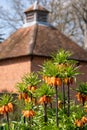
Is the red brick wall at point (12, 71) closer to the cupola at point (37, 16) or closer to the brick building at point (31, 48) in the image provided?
the brick building at point (31, 48)

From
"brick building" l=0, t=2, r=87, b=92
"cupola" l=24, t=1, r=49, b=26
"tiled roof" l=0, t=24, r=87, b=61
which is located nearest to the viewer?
"brick building" l=0, t=2, r=87, b=92

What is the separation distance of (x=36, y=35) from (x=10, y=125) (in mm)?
23683

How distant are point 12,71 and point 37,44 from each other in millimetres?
2552

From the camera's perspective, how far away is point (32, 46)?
99.6 feet

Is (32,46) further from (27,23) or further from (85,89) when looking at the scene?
(85,89)

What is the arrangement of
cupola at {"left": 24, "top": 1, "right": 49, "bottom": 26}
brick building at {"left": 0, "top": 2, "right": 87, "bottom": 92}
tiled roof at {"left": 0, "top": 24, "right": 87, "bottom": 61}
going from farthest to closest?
cupola at {"left": 24, "top": 1, "right": 49, "bottom": 26}, tiled roof at {"left": 0, "top": 24, "right": 87, "bottom": 61}, brick building at {"left": 0, "top": 2, "right": 87, "bottom": 92}

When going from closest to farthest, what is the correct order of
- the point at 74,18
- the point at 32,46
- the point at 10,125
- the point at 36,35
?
the point at 10,125, the point at 32,46, the point at 36,35, the point at 74,18

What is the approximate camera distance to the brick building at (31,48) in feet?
97.5

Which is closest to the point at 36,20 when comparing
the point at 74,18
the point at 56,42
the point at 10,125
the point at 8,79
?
the point at 56,42

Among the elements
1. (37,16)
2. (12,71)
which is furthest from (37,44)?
(37,16)

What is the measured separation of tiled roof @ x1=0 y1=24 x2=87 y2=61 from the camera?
99.5ft

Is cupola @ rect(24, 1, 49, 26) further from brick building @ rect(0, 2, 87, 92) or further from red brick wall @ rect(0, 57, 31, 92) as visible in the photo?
red brick wall @ rect(0, 57, 31, 92)

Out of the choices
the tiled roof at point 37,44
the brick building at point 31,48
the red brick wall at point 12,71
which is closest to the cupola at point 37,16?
the brick building at point 31,48

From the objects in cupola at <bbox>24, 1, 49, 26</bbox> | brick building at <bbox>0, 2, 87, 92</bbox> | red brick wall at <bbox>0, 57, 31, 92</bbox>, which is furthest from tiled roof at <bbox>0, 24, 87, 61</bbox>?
cupola at <bbox>24, 1, 49, 26</bbox>
